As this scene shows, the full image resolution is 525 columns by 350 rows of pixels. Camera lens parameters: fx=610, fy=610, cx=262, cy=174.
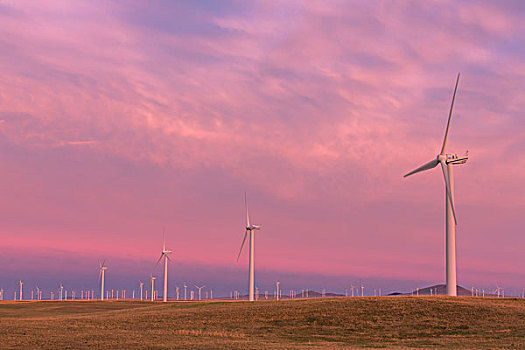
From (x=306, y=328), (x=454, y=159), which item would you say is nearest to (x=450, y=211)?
(x=454, y=159)

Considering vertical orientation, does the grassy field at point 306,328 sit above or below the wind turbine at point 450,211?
below

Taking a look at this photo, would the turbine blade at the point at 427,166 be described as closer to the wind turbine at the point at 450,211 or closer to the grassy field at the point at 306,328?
the wind turbine at the point at 450,211

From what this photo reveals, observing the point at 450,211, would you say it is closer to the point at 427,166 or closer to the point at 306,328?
the point at 427,166

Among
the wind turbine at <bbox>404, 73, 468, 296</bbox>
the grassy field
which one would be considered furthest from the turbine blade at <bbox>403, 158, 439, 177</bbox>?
the grassy field

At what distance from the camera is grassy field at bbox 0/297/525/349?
4644 centimetres

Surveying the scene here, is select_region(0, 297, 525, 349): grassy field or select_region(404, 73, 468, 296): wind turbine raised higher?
select_region(404, 73, 468, 296): wind turbine

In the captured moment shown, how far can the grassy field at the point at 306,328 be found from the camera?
152 ft

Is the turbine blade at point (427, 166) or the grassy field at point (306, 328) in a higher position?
the turbine blade at point (427, 166)

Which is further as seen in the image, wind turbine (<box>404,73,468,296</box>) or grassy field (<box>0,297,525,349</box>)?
wind turbine (<box>404,73,468,296</box>)

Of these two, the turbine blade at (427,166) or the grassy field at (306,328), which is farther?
the turbine blade at (427,166)

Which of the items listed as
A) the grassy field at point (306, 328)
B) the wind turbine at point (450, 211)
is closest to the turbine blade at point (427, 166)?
the wind turbine at point (450, 211)

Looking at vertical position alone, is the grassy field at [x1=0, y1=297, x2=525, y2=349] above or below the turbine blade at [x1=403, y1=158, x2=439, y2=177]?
below

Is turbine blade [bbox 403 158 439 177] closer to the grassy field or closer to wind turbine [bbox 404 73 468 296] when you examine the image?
wind turbine [bbox 404 73 468 296]

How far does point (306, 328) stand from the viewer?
61.8 m
